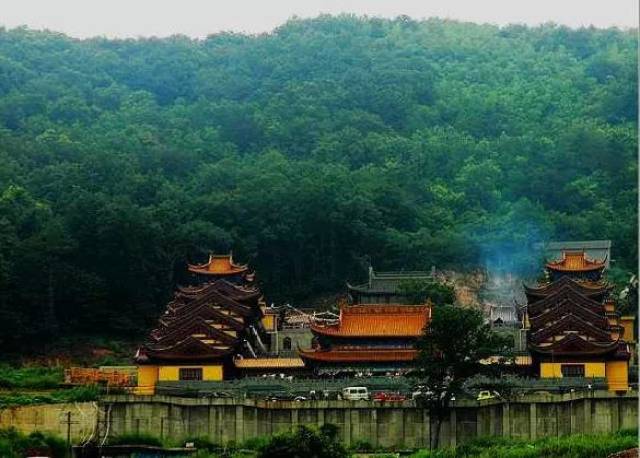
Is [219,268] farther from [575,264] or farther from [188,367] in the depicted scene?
[575,264]

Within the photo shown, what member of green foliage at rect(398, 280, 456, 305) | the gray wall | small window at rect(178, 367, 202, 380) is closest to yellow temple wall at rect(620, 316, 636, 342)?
green foliage at rect(398, 280, 456, 305)

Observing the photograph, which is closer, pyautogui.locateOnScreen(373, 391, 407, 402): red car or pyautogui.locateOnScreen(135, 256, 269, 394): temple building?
pyautogui.locateOnScreen(373, 391, 407, 402): red car

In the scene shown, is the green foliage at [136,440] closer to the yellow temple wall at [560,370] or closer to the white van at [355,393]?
the white van at [355,393]

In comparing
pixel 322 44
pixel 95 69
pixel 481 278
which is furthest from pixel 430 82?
pixel 481 278

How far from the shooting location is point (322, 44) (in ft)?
478

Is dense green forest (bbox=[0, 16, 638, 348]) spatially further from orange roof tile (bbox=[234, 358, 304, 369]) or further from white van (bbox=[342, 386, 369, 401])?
white van (bbox=[342, 386, 369, 401])

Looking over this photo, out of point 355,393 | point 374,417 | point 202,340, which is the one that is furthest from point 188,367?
point 374,417

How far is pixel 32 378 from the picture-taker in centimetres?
5866

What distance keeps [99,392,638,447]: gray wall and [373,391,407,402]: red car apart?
39cm

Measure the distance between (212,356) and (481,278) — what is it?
28.3 m

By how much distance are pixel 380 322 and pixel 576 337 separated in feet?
23.9

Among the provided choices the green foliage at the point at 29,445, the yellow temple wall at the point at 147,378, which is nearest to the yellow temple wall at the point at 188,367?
the yellow temple wall at the point at 147,378

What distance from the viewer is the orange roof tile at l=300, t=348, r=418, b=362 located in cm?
5684

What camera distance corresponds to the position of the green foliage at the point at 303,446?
149 feet
